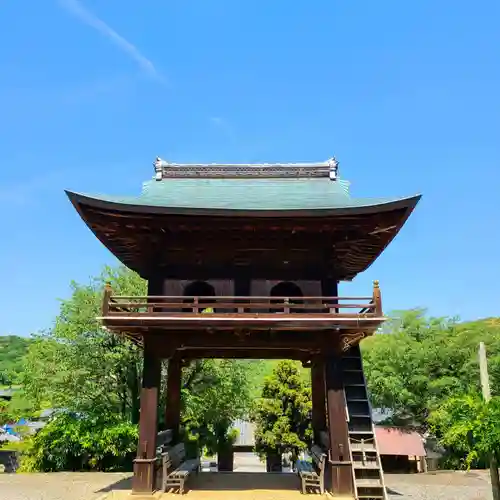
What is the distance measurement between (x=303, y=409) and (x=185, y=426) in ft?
21.8

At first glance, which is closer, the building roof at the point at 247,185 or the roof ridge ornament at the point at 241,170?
the building roof at the point at 247,185

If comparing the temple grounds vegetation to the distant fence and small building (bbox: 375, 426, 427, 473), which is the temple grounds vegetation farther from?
the distant fence

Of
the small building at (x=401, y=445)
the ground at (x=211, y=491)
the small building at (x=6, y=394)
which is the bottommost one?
the ground at (x=211, y=491)

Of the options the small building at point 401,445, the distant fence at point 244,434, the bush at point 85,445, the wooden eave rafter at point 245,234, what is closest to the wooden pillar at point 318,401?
the wooden eave rafter at point 245,234

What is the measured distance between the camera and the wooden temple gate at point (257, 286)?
11648mm

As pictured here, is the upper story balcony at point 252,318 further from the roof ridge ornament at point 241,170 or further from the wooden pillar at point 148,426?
the roof ridge ornament at point 241,170

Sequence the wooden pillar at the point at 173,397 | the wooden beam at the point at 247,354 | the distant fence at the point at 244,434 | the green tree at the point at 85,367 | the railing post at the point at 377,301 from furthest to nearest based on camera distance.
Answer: the distant fence at the point at 244,434, the green tree at the point at 85,367, the wooden pillar at the point at 173,397, the wooden beam at the point at 247,354, the railing post at the point at 377,301

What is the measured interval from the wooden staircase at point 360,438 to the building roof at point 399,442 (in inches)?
498

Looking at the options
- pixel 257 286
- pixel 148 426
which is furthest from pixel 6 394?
pixel 257 286

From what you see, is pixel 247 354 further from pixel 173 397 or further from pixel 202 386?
pixel 202 386

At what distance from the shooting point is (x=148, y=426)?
12.0 m

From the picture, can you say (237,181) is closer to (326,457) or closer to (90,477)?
(326,457)

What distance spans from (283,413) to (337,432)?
48.2 feet

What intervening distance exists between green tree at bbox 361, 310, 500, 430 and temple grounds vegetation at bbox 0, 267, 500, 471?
0.05 meters
